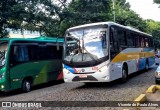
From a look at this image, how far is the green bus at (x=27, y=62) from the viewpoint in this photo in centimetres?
1347

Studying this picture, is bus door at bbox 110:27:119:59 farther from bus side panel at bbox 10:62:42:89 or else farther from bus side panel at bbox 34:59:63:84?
bus side panel at bbox 34:59:63:84

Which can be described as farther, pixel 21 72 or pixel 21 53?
pixel 21 53

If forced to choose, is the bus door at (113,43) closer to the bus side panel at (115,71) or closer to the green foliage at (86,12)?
the bus side panel at (115,71)

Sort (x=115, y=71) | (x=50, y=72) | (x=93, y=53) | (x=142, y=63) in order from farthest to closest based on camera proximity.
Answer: (x=142, y=63) < (x=50, y=72) < (x=115, y=71) < (x=93, y=53)

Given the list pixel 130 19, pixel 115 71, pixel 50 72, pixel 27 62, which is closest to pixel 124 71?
pixel 115 71

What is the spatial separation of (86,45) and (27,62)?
3.36 meters

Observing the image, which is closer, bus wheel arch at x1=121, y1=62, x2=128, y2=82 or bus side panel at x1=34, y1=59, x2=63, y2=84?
bus wheel arch at x1=121, y1=62, x2=128, y2=82

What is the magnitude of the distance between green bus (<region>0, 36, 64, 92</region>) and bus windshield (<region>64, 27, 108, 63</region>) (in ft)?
3.25

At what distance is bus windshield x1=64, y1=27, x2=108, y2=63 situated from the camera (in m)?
13.1

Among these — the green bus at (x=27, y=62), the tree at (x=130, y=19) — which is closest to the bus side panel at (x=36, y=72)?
the green bus at (x=27, y=62)

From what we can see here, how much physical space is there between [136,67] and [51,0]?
29.9 feet

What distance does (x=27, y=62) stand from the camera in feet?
48.5

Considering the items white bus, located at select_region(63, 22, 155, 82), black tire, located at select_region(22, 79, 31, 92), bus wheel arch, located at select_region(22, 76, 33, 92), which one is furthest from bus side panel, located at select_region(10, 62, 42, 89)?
white bus, located at select_region(63, 22, 155, 82)

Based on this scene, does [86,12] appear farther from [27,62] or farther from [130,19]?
[130,19]
